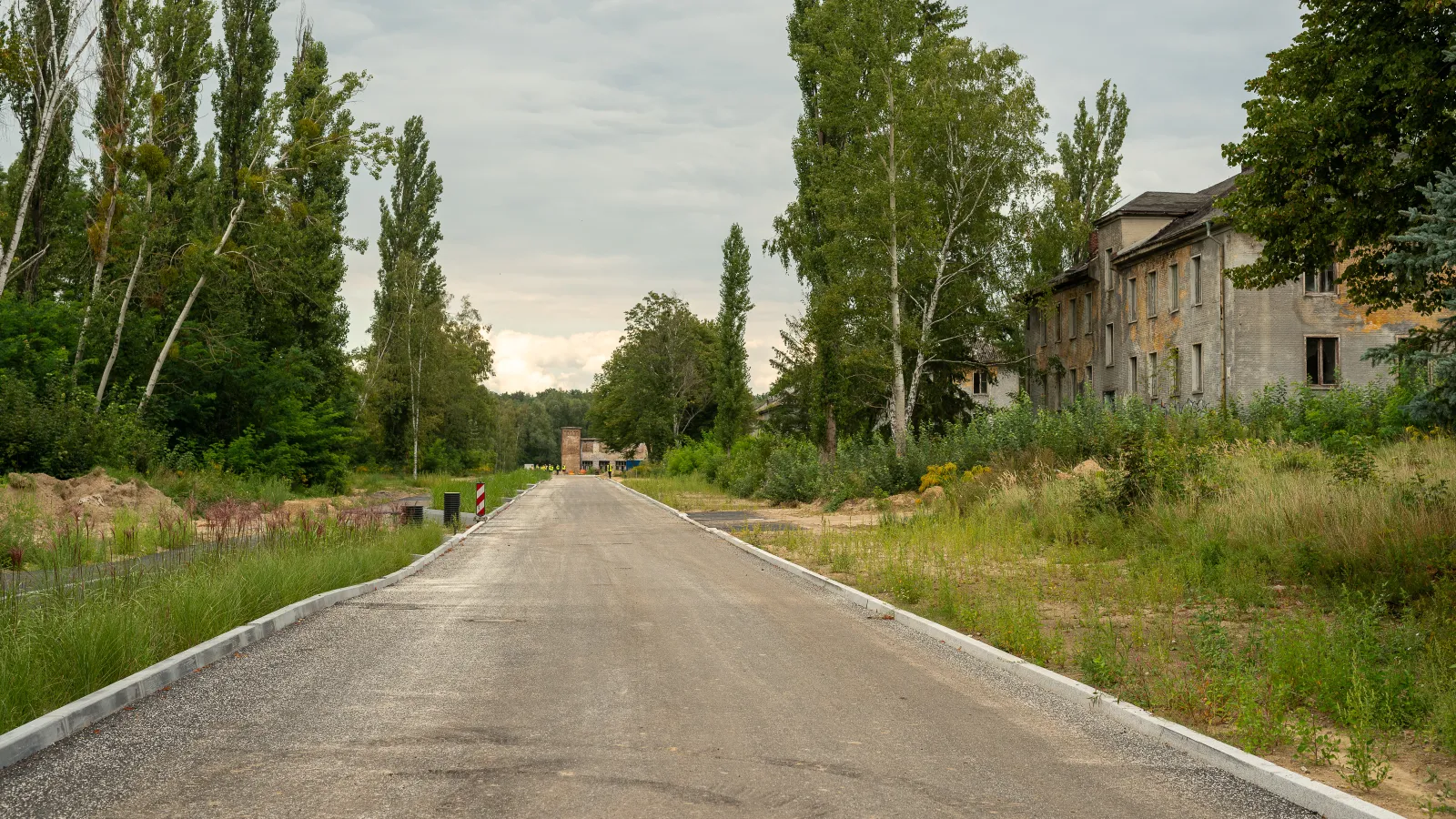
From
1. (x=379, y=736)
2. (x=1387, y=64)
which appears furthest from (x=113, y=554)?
(x=1387, y=64)

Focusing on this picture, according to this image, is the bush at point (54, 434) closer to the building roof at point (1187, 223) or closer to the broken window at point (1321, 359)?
the building roof at point (1187, 223)

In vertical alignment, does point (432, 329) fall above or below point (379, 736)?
above

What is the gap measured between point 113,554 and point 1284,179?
1617 cm

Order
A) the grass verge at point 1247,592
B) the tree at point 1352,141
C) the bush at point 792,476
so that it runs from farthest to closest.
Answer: the bush at point 792,476 → the tree at point 1352,141 → the grass verge at point 1247,592

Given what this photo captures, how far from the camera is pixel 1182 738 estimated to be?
634 cm

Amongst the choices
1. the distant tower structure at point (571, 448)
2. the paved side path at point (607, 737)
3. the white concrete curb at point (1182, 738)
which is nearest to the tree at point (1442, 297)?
the white concrete curb at point (1182, 738)

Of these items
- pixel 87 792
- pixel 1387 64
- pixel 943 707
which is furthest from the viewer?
pixel 1387 64

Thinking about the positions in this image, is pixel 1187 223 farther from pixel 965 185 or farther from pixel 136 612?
pixel 136 612

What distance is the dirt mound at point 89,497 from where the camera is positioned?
20.1 meters

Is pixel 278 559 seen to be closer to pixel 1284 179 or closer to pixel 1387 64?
pixel 1284 179

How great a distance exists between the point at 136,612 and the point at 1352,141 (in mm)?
13195

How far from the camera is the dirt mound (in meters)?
20.1

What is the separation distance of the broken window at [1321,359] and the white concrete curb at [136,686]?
112 ft

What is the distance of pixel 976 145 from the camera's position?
126 feet
